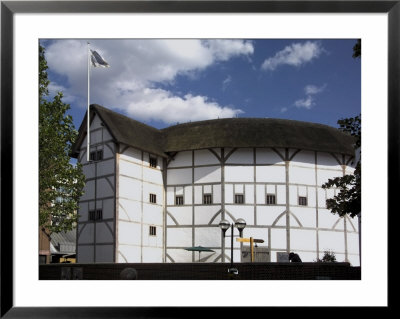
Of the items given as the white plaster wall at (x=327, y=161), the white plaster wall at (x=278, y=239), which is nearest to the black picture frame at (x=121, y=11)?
the white plaster wall at (x=278, y=239)

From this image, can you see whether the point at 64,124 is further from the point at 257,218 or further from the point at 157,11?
the point at 157,11

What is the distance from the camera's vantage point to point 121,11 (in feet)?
25.2

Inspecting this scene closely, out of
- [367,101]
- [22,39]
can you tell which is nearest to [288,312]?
[367,101]

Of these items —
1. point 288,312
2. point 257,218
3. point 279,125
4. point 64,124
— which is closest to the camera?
point 288,312

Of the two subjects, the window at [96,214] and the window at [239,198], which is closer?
the window at [96,214]

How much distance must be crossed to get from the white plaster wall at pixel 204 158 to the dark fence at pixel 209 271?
12394mm

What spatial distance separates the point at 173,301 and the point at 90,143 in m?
24.7

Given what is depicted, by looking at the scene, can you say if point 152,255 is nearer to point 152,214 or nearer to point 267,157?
point 152,214

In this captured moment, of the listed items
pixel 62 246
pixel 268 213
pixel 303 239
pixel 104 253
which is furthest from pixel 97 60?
pixel 62 246

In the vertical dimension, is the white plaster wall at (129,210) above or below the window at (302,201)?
below

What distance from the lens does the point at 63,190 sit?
2494 centimetres

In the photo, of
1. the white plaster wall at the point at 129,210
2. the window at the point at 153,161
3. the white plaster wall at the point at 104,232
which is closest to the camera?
the white plaster wall at the point at 104,232

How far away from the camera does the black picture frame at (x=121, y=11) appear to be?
7.49 meters

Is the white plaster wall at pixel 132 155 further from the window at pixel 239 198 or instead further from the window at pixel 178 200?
the window at pixel 239 198
